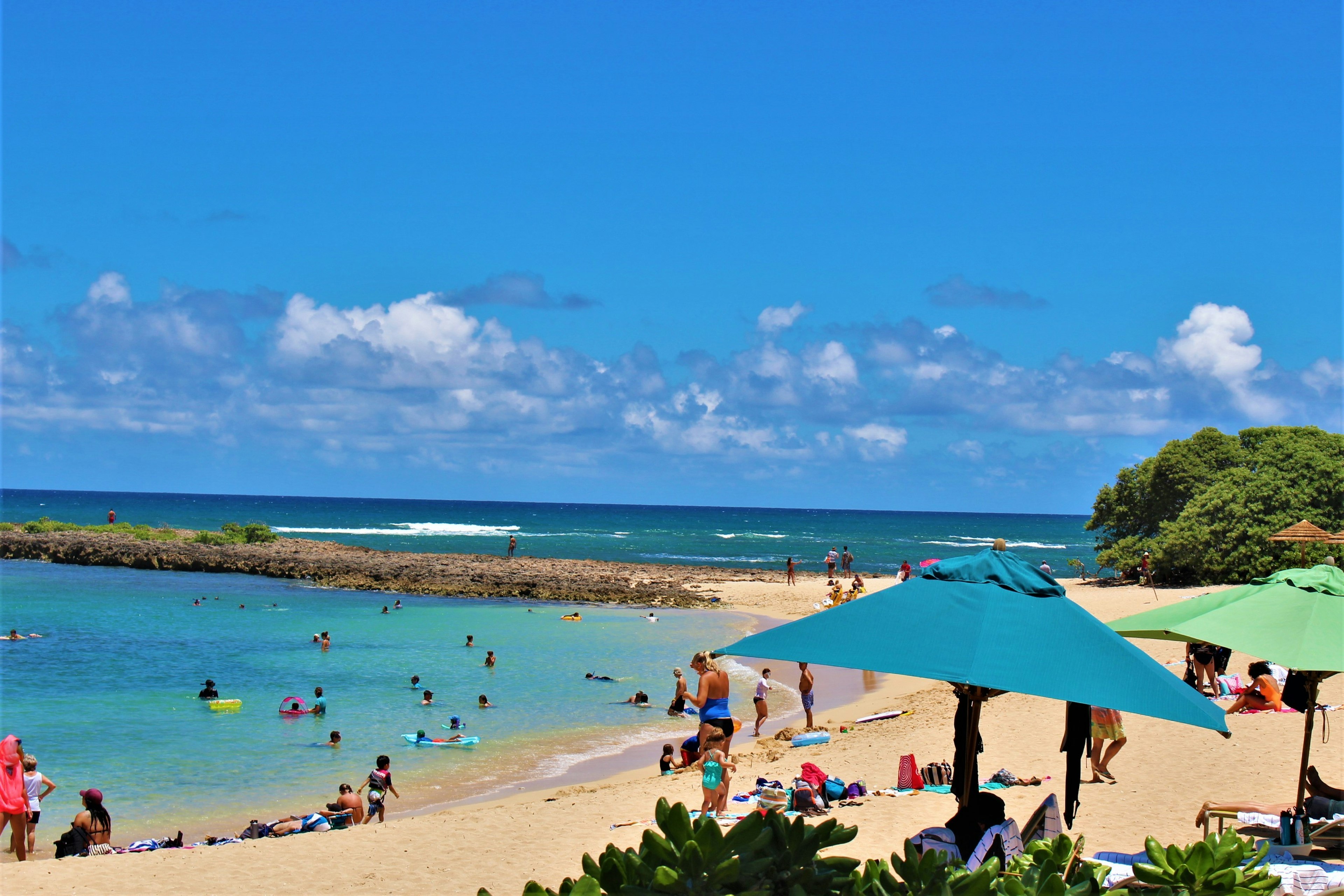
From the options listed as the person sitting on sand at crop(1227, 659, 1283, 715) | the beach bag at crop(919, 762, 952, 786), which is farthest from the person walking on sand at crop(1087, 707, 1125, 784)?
the person sitting on sand at crop(1227, 659, 1283, 715)

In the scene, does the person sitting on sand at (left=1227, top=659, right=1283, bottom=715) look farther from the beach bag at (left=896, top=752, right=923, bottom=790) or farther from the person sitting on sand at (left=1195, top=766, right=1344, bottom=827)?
the beach bag at (left=896, top=752, right=923, bottom=790)

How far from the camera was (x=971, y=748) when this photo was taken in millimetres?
5512

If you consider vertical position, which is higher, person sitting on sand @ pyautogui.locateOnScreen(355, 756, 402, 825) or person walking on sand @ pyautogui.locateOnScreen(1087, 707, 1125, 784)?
person walking on sand @ pyautogui.locateOnScreen(1087, 707, 1125, 784)

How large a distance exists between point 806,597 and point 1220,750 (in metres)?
28.6

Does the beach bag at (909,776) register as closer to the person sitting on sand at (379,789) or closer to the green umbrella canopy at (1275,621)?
the green umbrella canopy at (1275,621)

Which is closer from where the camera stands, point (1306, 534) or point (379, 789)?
point (379, 789)

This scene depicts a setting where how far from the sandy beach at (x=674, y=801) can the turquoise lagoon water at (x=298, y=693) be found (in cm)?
134

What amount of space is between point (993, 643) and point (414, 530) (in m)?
105

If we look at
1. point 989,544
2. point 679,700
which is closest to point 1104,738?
point 679,700

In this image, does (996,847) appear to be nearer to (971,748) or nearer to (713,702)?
(971,748)

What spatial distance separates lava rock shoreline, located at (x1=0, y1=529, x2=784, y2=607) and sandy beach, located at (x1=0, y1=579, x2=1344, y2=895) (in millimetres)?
25299

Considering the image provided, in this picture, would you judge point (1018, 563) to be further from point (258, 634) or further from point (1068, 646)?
point (258, 634)

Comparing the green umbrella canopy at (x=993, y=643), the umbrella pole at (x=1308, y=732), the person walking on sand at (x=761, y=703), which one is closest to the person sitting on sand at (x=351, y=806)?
the person walking on sand at (x=761, y=703)

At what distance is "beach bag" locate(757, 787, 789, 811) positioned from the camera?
10.3 m
